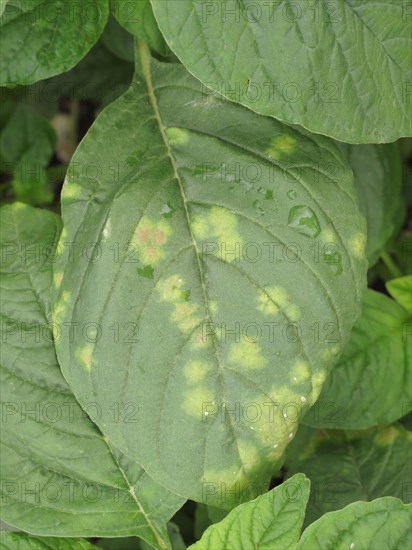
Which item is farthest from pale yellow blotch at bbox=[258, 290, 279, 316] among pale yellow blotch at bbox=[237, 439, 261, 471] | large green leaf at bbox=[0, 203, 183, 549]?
large green leaf at bbox=[0, 203, 183, 549]

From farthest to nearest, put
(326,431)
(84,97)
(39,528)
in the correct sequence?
1. (84,97)
2. (326,431)
3. (39,528)

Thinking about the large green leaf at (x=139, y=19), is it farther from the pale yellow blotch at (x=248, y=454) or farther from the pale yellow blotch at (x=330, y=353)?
the pale yellow blotch at (x=248, y=454)

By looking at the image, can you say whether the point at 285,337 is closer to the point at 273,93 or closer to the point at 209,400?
the point at 209,400

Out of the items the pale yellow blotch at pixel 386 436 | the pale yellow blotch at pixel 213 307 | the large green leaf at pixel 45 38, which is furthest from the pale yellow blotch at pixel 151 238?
the pale yellow blotch at pixel 386 436

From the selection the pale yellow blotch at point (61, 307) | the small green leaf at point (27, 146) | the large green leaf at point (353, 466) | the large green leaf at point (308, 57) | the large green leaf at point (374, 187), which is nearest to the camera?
the large green leaf at point (308, 57)

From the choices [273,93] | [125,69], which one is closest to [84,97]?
[125,69]

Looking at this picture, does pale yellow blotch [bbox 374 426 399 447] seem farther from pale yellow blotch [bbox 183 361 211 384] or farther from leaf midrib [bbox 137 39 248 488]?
pale yellow blotch [bbox 183 361 211 384]
